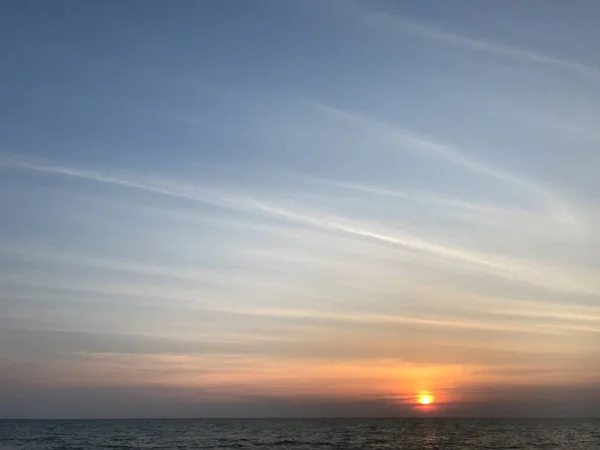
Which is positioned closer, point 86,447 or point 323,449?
point 323,449

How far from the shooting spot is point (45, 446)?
8012cm

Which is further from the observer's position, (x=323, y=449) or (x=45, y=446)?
(x=45, y=446)

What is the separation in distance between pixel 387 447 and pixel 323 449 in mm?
8800

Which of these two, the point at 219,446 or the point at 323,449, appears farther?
the point at 219,446

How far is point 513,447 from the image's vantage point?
7675 cm

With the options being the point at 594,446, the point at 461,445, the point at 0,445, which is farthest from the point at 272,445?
the point at 594,446

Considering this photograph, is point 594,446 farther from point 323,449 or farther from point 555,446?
point 323,449

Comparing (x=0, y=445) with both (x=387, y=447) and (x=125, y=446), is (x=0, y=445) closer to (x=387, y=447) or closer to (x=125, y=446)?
(x=125, y=446)

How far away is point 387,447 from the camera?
77188mm

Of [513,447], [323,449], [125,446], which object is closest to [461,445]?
[513,447]

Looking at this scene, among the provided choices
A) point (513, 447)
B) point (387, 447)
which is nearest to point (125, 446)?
point (387, 447)

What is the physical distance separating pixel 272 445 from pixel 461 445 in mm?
24646

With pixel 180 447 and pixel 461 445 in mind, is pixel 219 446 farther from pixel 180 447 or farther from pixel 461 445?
pixel 461 445

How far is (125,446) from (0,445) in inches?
623
